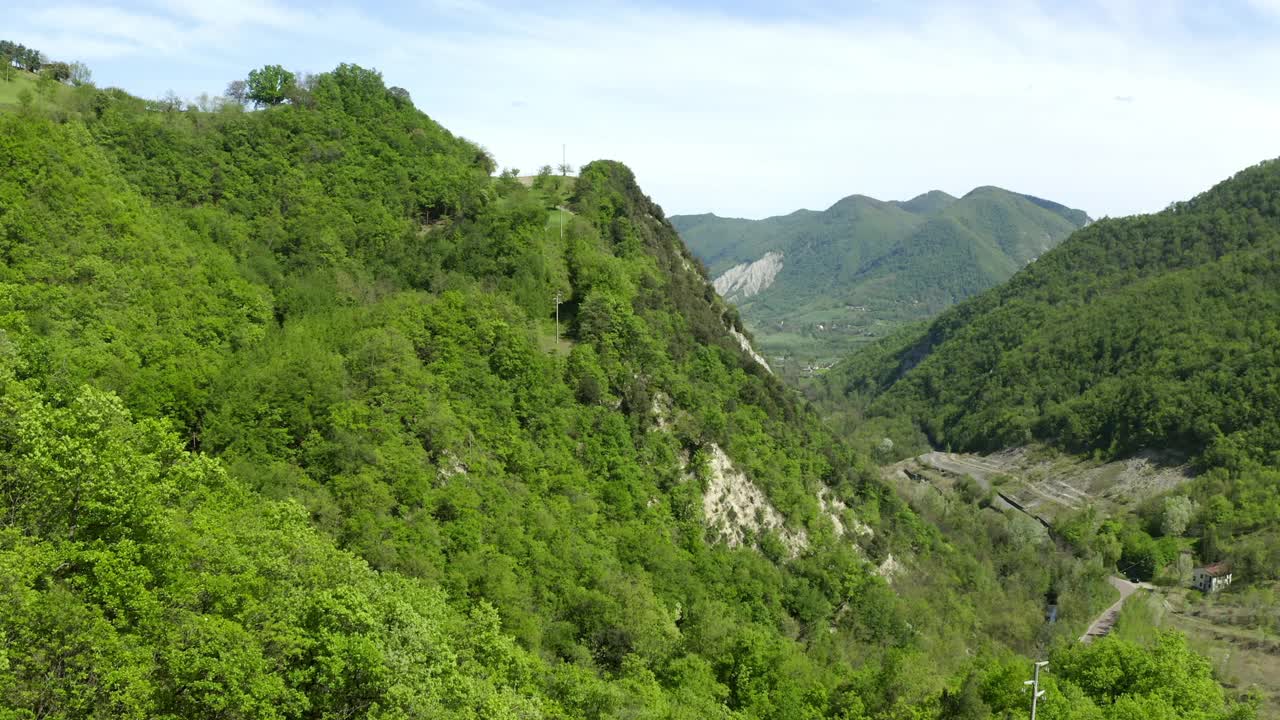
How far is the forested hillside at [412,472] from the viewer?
28.0 metres

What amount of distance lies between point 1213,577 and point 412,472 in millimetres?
119905

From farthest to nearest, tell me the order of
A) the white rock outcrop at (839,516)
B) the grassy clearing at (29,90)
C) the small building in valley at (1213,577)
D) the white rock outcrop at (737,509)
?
the small building in valley at (1213,577), the white rock outcrop at (839,516), the white rock outcrop at (737,509), the grassy clearing at (29,90)

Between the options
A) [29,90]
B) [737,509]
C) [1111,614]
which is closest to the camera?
[737,509]

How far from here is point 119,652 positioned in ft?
80.8

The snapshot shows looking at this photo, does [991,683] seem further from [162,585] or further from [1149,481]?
[1149,481]

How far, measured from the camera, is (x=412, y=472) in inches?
2068

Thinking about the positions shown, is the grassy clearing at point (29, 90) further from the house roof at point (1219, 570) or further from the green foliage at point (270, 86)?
the house roof at point (1219, 570)

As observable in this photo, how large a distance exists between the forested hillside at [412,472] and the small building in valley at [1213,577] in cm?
2582

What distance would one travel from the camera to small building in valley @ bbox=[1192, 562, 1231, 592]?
12488 centimetres

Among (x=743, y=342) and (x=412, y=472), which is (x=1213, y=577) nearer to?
(x=743, y=342)

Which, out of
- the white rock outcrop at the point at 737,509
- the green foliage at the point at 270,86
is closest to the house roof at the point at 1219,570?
the white rock outcrop at the point at 737,509

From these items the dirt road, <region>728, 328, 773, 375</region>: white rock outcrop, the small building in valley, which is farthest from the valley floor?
<region>728, 328, 773, 375</region>: white rock outcrop

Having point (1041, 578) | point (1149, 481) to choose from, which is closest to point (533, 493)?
point (1041, 578)

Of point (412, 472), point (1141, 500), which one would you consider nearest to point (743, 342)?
point (412, 472)
